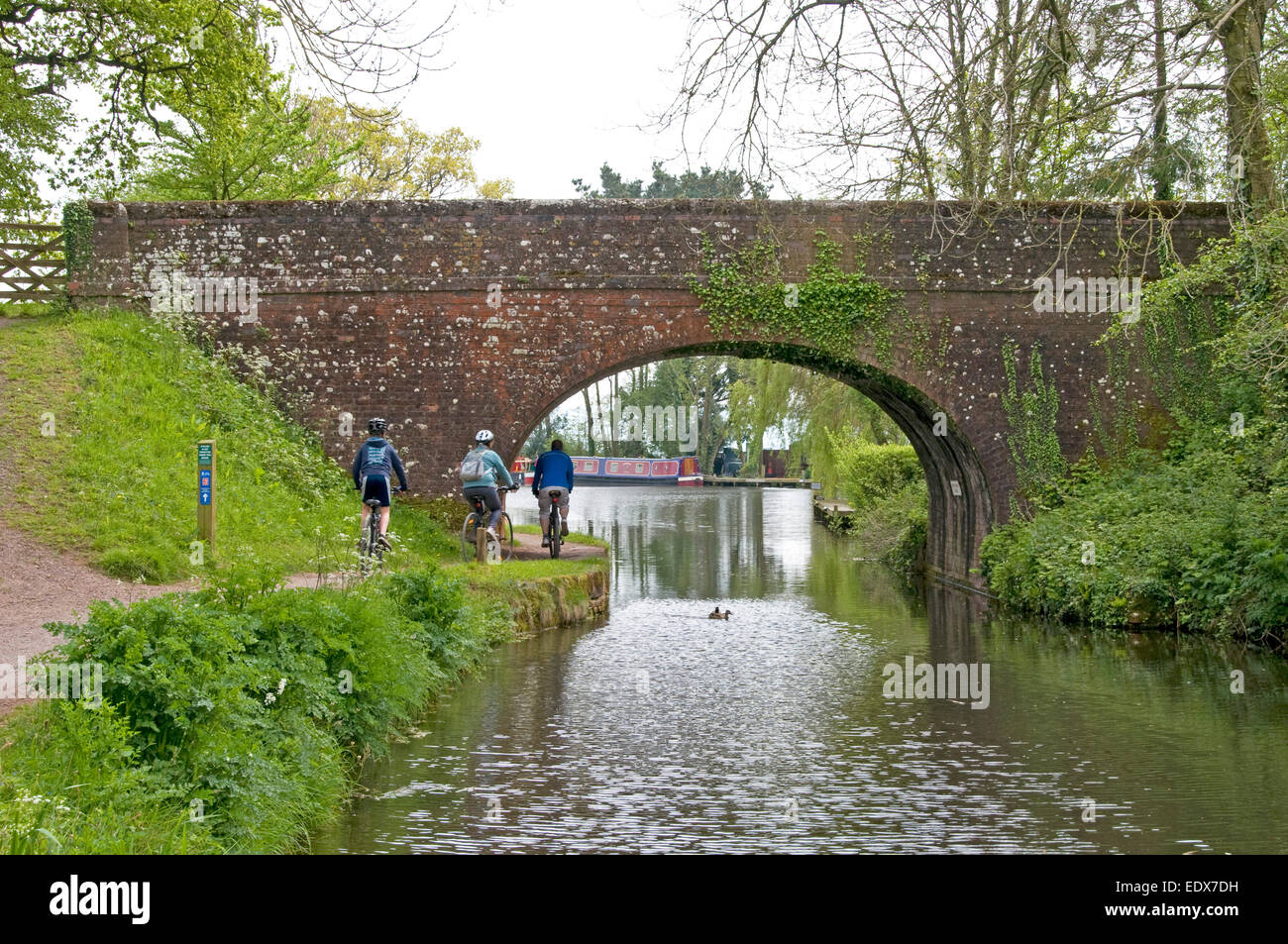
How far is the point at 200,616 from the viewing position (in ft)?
21.1

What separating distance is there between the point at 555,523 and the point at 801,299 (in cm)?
432

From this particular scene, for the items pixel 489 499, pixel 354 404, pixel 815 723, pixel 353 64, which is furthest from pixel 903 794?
pixel 354 404

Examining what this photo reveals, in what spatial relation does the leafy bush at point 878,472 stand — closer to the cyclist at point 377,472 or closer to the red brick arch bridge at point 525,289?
the red brick arch bridge at point 525,289

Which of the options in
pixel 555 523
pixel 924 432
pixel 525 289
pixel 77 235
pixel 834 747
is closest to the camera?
pixel 834 747

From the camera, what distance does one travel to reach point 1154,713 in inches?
378

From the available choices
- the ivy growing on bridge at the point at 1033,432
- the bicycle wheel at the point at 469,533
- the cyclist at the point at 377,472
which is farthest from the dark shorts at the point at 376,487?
the ivy growing on bridge at the point at 1033,432

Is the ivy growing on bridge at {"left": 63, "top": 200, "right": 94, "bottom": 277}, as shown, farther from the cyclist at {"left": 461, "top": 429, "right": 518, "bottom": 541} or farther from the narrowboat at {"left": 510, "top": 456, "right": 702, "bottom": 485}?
the narrowboat at {"left": 510, "top": 456, "right": 702, "bottom": 485}

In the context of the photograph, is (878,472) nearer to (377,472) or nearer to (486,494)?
(486,494)

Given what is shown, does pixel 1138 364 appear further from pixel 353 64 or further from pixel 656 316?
pixel 353 64

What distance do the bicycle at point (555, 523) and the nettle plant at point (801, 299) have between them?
9.83ft

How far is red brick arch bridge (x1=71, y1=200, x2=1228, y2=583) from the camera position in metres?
16.5

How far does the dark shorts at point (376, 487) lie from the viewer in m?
12.6

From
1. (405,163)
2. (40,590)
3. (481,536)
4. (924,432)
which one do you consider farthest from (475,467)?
(405,163)
